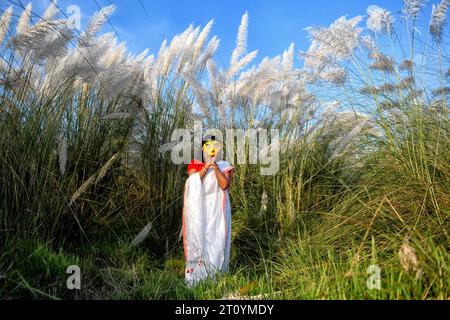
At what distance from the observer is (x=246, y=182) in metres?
5.07

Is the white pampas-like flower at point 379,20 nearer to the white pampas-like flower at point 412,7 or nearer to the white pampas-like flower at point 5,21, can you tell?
the white pampas-like flower at point 412,7

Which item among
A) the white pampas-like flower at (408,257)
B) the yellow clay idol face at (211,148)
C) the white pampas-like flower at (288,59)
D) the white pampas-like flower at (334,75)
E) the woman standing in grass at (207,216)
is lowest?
the white pampas-like flower at (408,257)

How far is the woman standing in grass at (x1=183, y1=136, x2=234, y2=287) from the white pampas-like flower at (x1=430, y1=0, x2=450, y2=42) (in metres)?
2.03

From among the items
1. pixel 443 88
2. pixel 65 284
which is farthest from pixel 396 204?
pixel 65 284

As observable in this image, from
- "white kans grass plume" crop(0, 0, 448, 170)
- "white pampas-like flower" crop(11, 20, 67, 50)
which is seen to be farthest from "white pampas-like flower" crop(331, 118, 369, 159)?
"white pampas-like flower" crop(11, 20, 67, 50)

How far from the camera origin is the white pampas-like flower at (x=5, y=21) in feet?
12.0

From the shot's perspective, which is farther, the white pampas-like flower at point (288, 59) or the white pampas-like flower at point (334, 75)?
the white pampas-like flower at point (288, 59)

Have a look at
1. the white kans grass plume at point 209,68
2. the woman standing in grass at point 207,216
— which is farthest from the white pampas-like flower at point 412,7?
the woman standing in grass at point 207,216

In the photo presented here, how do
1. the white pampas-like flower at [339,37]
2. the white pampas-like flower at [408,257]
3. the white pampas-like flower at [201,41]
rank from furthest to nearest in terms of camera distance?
the white pampas-like flower at [201,41] → the white pampas-like flower at [339,37] → the white pampas-like flower at [408,257]

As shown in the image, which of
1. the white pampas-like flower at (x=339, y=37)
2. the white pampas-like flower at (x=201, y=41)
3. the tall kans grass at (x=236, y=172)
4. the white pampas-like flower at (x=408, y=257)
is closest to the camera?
the white pampas-like flower at (x=408, y=257)

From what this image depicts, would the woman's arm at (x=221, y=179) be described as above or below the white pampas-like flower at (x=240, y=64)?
below

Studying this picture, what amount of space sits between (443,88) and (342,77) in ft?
2.74

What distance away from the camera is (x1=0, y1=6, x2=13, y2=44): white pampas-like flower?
12.0ft

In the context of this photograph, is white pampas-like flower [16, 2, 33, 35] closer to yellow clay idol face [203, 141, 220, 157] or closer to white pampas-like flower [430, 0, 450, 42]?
yellow clay idol face [203, 141, 220, 157]
